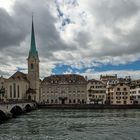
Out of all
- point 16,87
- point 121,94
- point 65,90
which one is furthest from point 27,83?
→ point 121,94

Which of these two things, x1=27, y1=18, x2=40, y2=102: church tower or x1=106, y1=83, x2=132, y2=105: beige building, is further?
x1=27, y1=18, x2=40, y2=102: church tower

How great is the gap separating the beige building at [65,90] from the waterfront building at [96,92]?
2.74 metres

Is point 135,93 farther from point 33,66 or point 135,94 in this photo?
point 33,66

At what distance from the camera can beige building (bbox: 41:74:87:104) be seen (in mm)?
162125

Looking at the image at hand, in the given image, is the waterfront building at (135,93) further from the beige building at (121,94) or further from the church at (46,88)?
the church at (46,88)

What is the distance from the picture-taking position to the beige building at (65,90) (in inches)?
6383

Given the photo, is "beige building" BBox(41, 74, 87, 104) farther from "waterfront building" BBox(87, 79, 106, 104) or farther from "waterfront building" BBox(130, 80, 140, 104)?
"waterfront building" BBox(130, 80, 140, 104)

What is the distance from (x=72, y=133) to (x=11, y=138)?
27.7 feet

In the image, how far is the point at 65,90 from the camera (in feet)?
538

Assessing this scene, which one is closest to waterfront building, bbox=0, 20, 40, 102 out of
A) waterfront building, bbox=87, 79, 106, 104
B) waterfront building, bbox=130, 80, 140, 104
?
waterfront building, bbox=87, 79, 106, 104

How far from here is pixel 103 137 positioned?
148ft

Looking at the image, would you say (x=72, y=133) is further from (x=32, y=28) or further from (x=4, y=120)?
(x=32, y=28)

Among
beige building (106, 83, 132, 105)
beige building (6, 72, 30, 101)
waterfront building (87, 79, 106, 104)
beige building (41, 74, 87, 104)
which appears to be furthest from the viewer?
beige building (41, 74, 87, 104)

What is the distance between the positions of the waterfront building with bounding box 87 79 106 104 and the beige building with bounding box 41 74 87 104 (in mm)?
2739
